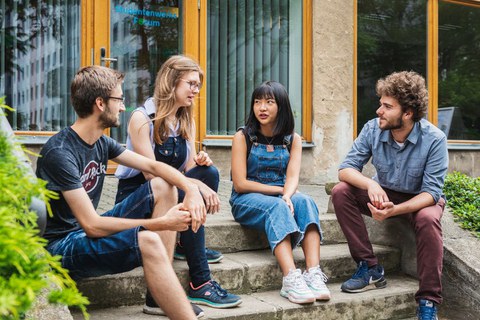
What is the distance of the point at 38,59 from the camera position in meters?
6.89

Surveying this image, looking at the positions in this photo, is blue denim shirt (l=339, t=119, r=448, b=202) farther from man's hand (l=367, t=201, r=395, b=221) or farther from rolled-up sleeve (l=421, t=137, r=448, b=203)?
man's hand (l=367, t=201, r=395, b=221)

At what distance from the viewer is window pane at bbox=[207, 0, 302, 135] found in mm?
7789

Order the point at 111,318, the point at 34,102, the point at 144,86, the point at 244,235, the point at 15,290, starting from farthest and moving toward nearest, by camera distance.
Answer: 1. the point at 144,86
2. the point at 34,102
3. the point at 244,235
4. the point at 111,318
5. the point at 15,290

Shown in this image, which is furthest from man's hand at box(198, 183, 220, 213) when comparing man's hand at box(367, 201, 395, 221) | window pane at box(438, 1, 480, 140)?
window pane at box(438, 1, 480, 140)

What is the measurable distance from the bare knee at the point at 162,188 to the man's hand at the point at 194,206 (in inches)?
5.1

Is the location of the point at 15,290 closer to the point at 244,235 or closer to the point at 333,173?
the point at 244,235

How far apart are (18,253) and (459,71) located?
939 cm

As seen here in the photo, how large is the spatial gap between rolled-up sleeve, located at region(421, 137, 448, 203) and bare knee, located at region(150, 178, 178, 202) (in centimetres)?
171

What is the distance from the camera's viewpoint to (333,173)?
27.0 ft

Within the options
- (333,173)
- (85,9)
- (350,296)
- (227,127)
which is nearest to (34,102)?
A: (85,9)

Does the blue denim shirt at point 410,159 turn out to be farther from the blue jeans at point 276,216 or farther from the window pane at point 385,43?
the window pane at point 385,43

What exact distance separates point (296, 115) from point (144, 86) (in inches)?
84.9

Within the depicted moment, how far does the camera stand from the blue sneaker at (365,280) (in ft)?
12.8

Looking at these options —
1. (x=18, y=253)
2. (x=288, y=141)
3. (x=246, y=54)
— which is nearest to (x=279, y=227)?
(x=288, y=141)
